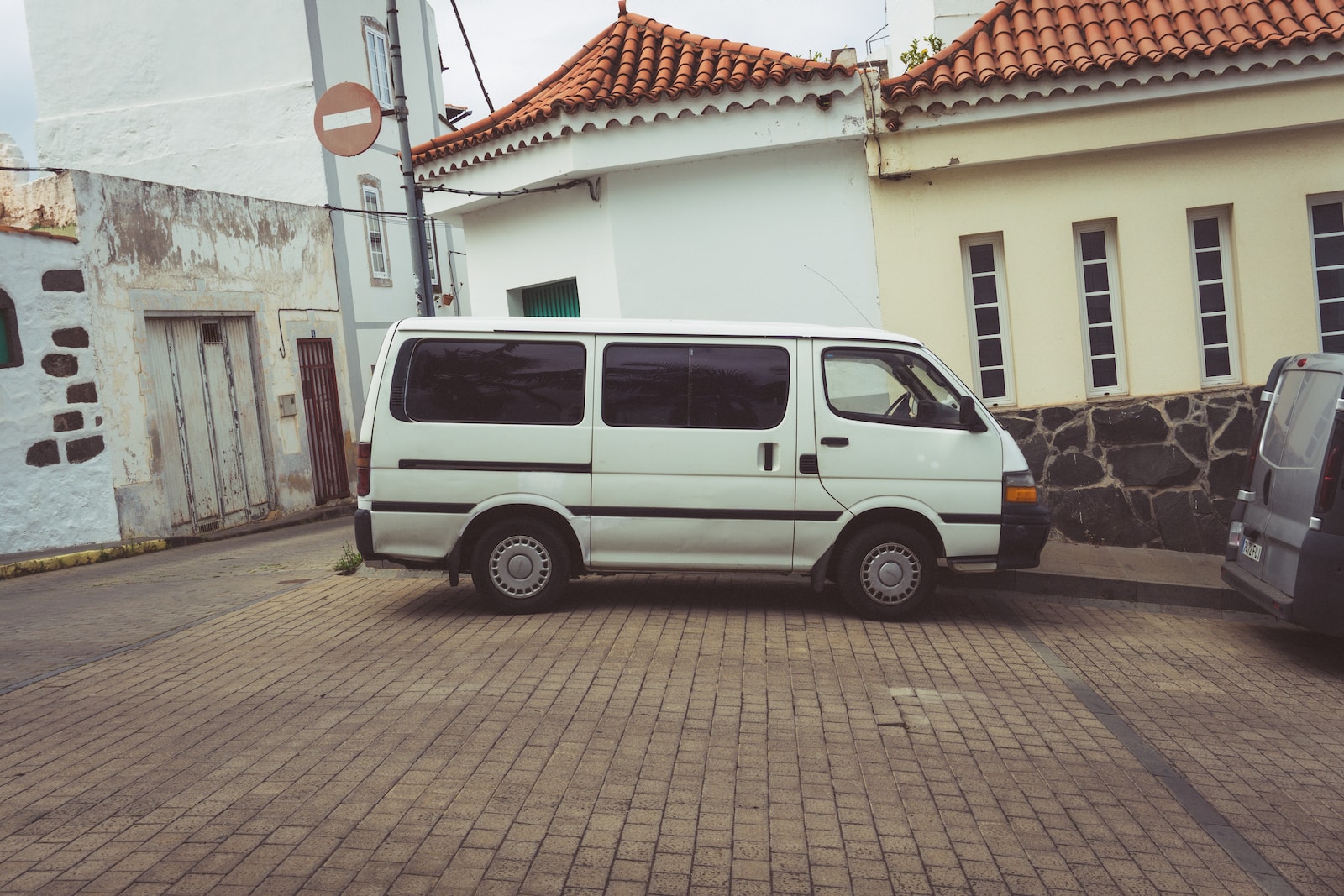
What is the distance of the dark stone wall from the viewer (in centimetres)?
1123

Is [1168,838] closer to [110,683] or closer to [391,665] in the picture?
[391,665]

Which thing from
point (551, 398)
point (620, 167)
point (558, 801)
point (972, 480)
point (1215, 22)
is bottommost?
point (558, 801)

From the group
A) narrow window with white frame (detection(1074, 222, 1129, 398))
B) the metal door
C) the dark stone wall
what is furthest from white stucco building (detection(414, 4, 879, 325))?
the metal door

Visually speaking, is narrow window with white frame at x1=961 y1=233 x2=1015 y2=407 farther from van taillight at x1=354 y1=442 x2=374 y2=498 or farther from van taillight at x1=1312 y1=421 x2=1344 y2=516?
van taillight at x1=354 y1=442 x2=374 y2=498

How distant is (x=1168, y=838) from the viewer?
4473 mm

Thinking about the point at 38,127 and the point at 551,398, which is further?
the point at 38,127

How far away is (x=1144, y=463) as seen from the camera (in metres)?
11.3

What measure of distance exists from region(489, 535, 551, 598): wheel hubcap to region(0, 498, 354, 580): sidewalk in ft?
22.3

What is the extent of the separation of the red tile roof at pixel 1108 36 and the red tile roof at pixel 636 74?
44.8 inches

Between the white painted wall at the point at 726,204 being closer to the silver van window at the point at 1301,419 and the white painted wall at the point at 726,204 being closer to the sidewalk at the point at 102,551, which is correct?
the silver van window at the point at 1301,419

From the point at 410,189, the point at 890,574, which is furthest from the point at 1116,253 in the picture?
the point at 410,189

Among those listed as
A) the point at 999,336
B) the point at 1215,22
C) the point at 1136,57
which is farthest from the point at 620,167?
the point at 1215,22

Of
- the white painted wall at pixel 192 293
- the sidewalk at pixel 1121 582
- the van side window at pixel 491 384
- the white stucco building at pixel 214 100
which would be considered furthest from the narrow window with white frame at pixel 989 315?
the white stucco building at pixel 214 100

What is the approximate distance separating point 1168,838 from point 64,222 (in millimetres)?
13220
